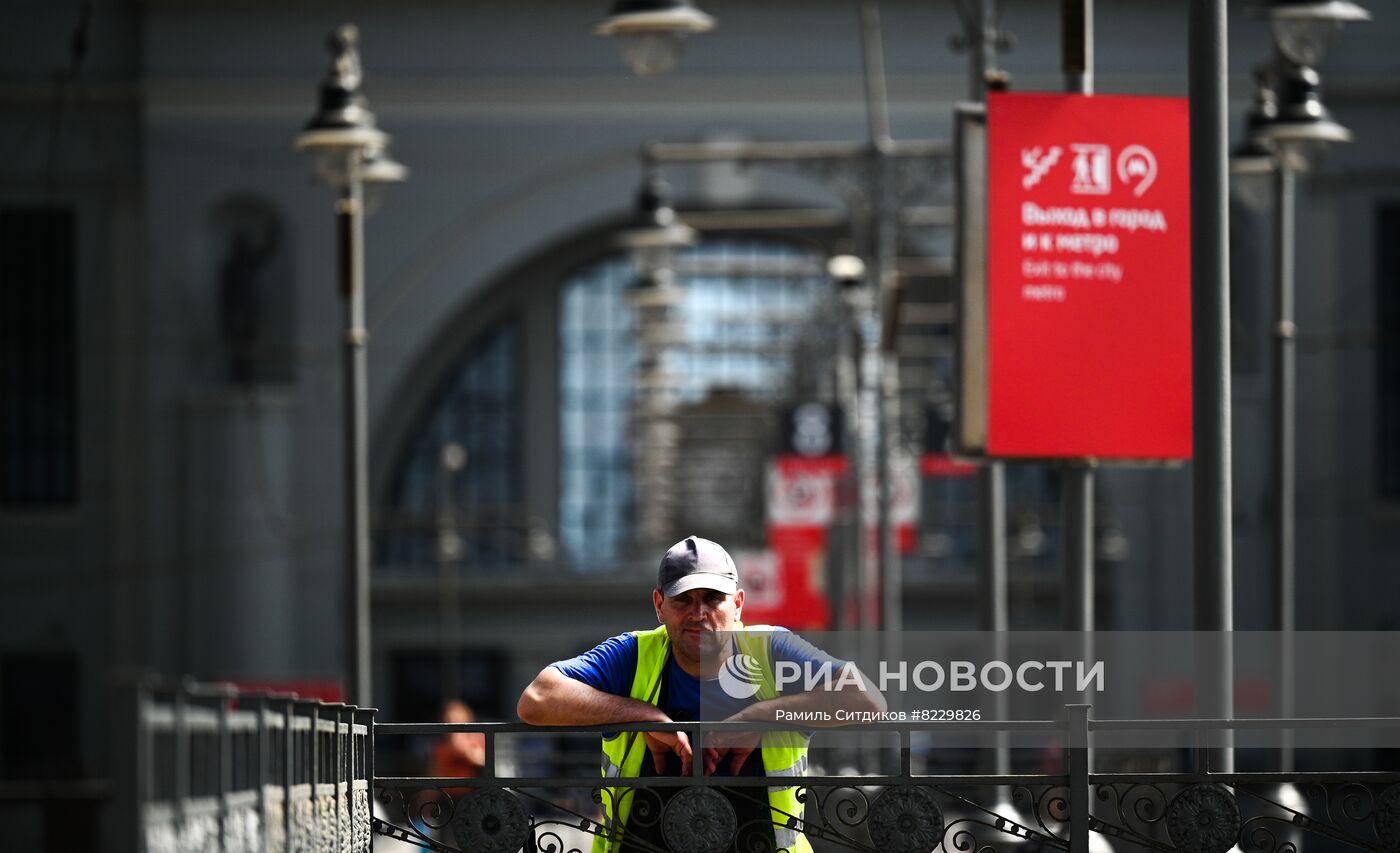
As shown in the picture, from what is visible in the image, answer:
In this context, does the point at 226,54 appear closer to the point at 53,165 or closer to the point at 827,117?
the point at 53,165

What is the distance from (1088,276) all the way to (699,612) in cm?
450

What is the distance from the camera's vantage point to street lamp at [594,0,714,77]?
18.1m

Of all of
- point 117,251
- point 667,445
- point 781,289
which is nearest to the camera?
point 667,445

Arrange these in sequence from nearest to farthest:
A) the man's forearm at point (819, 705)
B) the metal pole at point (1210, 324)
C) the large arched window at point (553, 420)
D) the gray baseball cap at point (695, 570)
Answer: the gray baseball cap at point (695, 570), the man's forearm at point (819, 705), the metal pole at point (1210, 324), the large arched window at point (553, 420)

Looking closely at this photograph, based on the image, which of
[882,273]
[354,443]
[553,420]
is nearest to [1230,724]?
[354,443]

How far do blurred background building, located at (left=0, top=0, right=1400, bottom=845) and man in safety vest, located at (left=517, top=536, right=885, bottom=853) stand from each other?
6520 centimetres

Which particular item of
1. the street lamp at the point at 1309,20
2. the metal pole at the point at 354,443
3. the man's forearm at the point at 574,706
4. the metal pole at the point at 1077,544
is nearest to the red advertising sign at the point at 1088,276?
the metal pole at the point at 1077,544

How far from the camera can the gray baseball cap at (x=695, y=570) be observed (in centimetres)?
819

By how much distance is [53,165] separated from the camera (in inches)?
3091

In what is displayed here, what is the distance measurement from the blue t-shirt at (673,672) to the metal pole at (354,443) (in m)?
9.24

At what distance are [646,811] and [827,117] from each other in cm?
7025

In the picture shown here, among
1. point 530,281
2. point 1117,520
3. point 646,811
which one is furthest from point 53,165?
point 646,811

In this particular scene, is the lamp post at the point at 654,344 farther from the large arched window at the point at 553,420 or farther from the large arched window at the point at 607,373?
the large arched window at the point at 553,420

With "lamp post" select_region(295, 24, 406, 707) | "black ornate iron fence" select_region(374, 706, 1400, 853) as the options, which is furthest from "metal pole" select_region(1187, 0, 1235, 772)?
"lamp post" select_region(295, 24, 406, 707)
